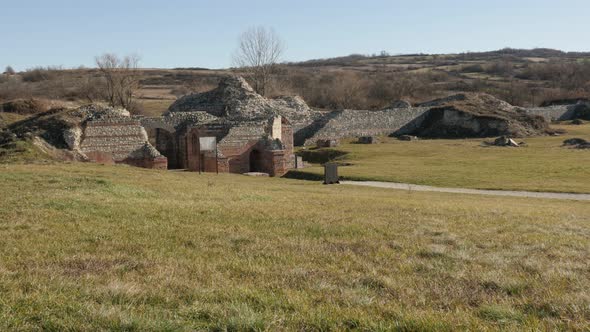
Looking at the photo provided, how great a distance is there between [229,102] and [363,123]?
607 inches

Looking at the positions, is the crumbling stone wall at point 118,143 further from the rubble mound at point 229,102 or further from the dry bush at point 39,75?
the dry bush at point 39,75

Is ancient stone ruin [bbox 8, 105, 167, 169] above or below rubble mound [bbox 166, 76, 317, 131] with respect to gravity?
below

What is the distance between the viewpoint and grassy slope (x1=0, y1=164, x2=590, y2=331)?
4.36 metres

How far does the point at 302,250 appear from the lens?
23.0 feet

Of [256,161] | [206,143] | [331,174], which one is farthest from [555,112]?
[206,143]

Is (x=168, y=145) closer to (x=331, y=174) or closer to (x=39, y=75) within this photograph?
(x=331, y=174)

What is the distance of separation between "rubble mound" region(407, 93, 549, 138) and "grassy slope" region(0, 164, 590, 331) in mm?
41921

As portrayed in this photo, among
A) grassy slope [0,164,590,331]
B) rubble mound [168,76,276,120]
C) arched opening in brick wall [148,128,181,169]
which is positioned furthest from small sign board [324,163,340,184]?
rubble mound [168,76,276,120]

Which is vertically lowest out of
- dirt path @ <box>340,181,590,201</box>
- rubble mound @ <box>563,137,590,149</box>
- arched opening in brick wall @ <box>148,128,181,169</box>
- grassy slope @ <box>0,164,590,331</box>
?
dirt path @ <box>340,181,590,201</box>

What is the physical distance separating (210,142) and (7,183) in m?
12.6

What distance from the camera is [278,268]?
6035 millimetres

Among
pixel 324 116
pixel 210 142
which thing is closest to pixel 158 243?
pixel 210 142

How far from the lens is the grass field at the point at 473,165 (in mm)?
24547

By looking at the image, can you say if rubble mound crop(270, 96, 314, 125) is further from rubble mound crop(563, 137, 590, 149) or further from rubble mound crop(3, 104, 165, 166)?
A: rubble mound crop(563, 137, 590, 149)
